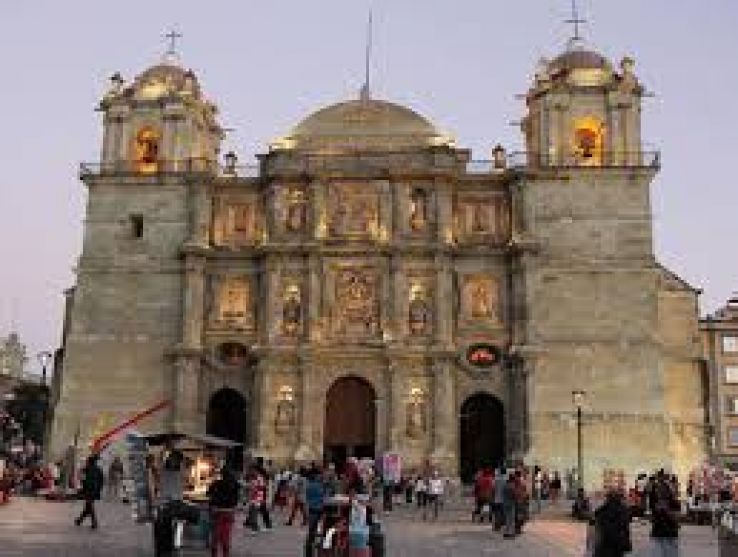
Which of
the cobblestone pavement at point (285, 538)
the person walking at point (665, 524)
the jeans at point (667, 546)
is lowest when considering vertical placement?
the cobblestone pavement at point (285, 538)

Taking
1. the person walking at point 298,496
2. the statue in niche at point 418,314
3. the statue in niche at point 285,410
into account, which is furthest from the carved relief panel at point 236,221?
the person walking at point 298,496

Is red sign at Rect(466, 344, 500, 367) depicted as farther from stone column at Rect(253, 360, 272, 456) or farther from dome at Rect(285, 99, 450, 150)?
dome at Rect(285, 99, 450, 150)

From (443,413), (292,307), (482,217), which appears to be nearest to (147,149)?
(292,307)

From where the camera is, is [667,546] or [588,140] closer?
[667,546]

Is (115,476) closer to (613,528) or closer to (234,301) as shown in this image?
(234,301)

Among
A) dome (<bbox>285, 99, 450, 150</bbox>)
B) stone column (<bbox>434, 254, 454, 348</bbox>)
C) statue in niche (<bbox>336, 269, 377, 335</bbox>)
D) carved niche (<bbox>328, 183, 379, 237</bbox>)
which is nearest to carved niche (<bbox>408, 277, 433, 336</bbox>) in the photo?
stone column (<bbox>434, 254, 454, 348</bbox>)

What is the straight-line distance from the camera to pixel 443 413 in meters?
39.5

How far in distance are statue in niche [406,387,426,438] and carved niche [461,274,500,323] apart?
4.05 meters

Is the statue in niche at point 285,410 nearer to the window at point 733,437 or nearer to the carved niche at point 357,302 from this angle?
the carved niche at point 357,302

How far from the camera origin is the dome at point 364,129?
43875 mm

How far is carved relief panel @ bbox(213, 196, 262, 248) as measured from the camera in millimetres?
43406

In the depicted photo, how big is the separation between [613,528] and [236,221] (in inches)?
1301

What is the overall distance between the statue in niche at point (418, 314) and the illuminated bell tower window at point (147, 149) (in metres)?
14.7

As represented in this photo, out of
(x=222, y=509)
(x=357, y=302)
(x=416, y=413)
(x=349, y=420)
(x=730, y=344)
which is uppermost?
(x=730, y=344)
